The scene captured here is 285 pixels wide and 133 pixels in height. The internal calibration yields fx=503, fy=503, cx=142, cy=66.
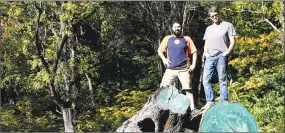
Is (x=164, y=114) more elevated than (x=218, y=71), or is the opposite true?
(x=218, y=71)

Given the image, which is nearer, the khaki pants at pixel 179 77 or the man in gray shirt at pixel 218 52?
the man in gray shirt at pixel 218 52

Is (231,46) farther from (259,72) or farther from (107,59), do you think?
(107,59)

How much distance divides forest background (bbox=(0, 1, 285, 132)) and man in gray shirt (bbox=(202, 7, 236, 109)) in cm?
508

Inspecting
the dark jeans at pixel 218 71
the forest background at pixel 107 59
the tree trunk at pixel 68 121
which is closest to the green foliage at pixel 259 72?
the forest background at pixel 107 59

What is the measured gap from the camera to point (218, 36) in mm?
5344

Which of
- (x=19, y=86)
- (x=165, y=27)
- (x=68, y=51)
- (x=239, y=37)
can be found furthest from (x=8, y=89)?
(x=239, y=37)

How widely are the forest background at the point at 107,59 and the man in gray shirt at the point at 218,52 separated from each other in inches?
200

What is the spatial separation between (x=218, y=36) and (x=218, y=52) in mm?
174

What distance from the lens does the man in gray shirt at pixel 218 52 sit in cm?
532

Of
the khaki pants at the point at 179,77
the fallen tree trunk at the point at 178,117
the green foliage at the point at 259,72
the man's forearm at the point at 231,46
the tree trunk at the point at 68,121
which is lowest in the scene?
the tree trunk at the point at 68,121

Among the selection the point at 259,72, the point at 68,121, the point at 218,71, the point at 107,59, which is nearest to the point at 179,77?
the point at 218,71

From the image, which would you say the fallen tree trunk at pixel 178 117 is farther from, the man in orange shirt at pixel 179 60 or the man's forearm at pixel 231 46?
the man's forearm at pixel 231 46

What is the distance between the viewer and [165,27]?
15773 millimetres

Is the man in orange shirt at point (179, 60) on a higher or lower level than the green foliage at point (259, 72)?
higher
